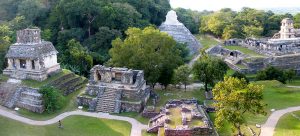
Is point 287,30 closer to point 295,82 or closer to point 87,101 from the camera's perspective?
point 295,82

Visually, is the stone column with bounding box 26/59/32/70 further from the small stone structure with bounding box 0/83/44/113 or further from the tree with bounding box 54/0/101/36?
the tree with bounding box 54/0/101/36

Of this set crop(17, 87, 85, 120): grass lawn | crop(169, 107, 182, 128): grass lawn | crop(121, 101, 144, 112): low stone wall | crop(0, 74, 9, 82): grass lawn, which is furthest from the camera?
crop(0, 74, 9, 82): grass lawn

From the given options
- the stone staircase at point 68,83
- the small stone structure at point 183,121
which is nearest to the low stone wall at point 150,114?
the small stone structure at point 183,121

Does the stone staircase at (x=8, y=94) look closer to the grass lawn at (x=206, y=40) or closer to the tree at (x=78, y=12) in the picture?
the tree at (x=78, y=12)

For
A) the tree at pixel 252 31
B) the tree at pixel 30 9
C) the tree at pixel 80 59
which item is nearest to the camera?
the tree at pixel 80 59

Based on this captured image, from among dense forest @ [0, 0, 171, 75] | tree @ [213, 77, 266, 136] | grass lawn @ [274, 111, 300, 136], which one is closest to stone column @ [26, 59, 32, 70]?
dense forest @ [0, 0, 171, 75]

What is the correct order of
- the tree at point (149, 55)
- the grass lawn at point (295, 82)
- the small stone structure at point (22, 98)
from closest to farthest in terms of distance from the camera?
the small stone structure at point (22, 98) < the tree at point (149, 55) < the grass lawn at point (295, 82)

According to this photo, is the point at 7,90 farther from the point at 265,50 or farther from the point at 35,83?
the point at 265,50
